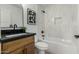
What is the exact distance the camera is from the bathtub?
4.83ft

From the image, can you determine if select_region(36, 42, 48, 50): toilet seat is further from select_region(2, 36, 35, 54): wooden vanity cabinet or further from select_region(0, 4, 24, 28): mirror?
select_region(0, 4, 24, 28): mirror

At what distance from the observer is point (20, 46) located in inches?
58.3

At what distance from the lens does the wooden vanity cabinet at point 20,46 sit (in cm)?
135

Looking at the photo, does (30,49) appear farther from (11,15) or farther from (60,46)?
(11,15)

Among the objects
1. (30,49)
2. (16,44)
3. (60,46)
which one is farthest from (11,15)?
(60,46)

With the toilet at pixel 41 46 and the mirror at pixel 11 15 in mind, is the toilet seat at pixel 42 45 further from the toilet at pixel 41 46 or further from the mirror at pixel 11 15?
the mirror at pixel 11 15

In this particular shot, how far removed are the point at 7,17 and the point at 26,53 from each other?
Result: 571mm

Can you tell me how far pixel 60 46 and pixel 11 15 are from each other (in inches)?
33.4

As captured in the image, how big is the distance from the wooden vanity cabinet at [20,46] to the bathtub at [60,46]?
0.23 meters

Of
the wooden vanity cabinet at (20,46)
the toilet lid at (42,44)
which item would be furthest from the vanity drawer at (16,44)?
the toilet lid at (42,44)

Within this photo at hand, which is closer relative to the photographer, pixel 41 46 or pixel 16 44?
pixel 16 44

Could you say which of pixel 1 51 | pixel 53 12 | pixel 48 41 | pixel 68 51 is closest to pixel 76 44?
pixel 68 51

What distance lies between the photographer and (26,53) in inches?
57.7

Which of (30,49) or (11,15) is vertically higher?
(11,15)
